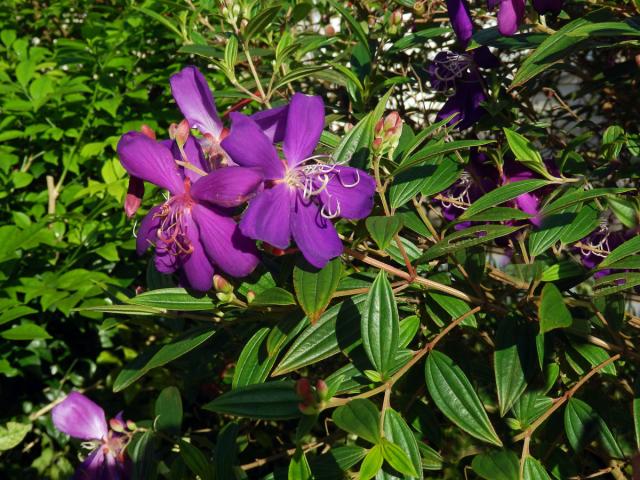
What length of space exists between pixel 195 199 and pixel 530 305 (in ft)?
1.78

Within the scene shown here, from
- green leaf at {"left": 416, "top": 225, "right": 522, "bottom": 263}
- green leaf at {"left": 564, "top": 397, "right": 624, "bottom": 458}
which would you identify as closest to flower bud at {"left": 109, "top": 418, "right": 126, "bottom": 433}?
green leaf at {"left": 416, "top": 225, "right": 522, "bottom": 263}

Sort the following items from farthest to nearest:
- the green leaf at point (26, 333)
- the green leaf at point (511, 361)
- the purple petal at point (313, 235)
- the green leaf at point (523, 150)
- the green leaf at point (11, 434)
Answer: the green leaf at point (11, 434) < the green leaf at point (26, 333) < the green leaf at point (523, 150) < the green leaf at point (511, 361) < the purple petal at point (313, 235)

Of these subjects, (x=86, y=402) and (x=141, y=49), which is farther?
(x=141, y=49)

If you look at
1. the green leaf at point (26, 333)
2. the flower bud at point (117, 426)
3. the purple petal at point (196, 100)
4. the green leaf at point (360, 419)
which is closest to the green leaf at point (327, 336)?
the green leaf at point (360, 419)

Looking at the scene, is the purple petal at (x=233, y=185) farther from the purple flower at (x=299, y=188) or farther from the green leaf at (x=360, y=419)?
the green leaf at (x=360, y=419)

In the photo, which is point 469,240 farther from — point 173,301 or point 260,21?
point 260,21

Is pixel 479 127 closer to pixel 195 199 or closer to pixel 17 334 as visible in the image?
pixel 195 199

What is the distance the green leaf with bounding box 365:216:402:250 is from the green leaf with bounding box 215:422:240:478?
0.45m

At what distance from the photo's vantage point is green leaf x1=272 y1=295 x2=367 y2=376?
3.29 ft

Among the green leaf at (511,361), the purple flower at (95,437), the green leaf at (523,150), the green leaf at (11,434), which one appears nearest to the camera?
the green leaf at (511,361)

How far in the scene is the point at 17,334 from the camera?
5.59ft

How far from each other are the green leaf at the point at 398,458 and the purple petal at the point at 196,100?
1.72 feet

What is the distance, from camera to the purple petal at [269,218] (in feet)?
2.96

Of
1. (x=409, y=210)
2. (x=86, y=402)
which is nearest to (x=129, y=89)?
(x=86, y=402)
